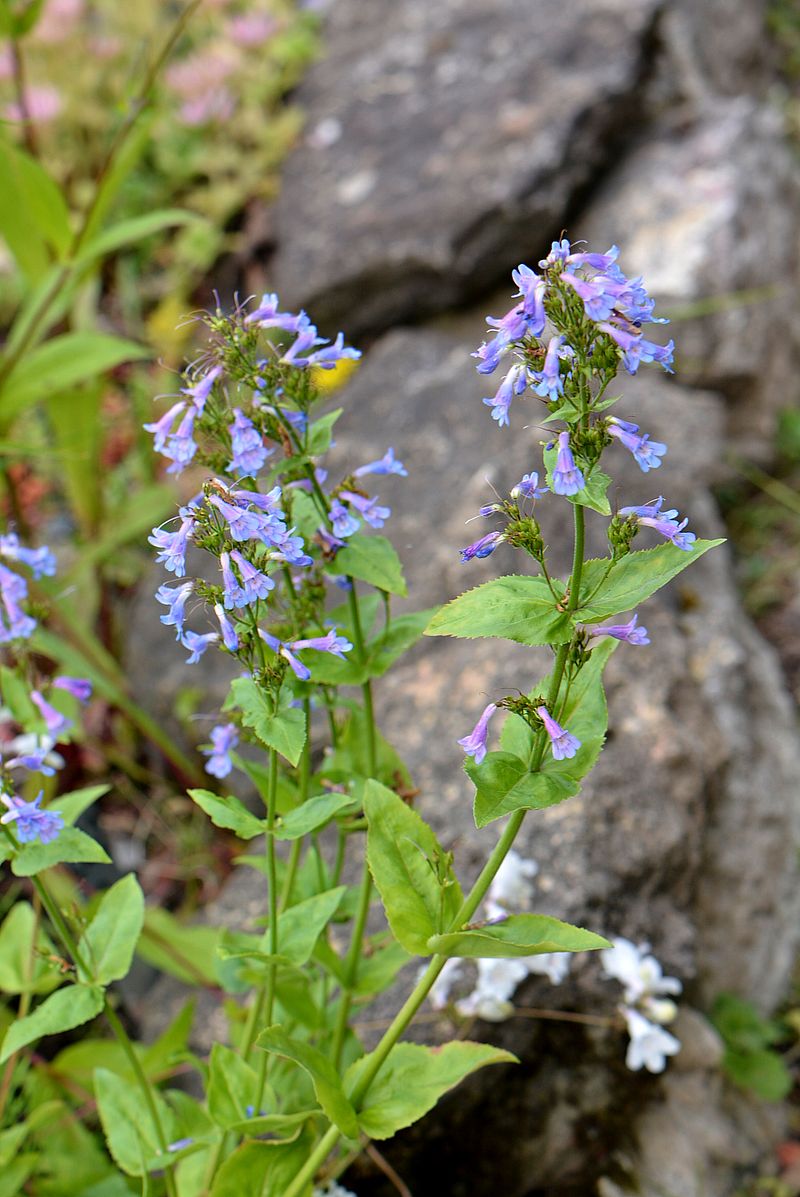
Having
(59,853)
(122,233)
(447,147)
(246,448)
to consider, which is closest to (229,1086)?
(59,853)

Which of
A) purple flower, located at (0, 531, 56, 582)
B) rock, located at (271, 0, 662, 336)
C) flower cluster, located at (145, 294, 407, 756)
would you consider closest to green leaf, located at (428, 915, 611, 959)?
flower cluster, located at (145, 294, 407, 756)

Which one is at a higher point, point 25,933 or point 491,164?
point 491,164

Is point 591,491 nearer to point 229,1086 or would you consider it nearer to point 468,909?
point 468,909

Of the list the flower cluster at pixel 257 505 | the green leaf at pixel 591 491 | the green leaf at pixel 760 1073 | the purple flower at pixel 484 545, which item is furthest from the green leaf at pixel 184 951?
the green leaf at pixel 591 491

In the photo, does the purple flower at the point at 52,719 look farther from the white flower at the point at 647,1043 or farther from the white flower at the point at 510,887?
the white flower at the point at 647,1043

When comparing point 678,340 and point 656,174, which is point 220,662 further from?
point 656,174

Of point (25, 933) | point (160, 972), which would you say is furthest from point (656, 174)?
point (25, 933)

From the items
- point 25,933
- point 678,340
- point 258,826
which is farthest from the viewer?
point 678,340

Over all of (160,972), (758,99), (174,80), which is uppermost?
(174,80)
